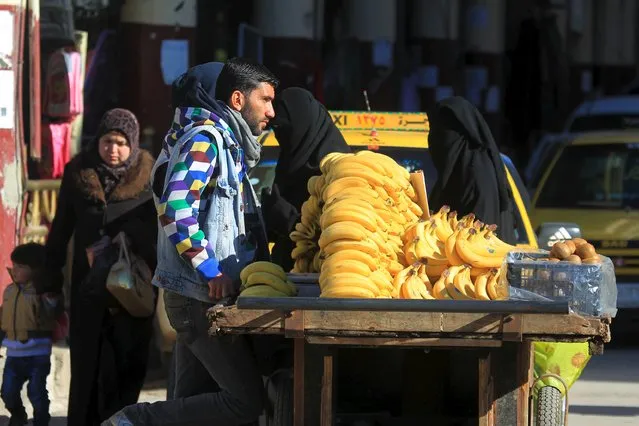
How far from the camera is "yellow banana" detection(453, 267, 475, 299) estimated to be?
655 cm

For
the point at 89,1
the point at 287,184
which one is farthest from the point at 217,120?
the point at 89,1

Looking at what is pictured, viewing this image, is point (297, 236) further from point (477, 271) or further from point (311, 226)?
point (477, 271)

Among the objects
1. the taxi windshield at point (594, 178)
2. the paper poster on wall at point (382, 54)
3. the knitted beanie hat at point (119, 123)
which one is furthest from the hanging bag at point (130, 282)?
the paper poster on wall at point (382, 54)

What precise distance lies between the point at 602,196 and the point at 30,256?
22.4 ft

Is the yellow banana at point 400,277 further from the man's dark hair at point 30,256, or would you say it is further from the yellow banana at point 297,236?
the man's dark hair at point 30,256

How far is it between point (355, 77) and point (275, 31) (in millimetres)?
2136

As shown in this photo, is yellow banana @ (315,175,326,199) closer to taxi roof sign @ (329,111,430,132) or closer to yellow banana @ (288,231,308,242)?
yellow banana @ (288,231,308,242)

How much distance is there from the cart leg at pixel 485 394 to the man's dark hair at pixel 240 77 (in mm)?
1541

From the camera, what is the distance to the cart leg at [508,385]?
20.5ft

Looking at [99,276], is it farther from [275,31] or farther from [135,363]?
[275,31]

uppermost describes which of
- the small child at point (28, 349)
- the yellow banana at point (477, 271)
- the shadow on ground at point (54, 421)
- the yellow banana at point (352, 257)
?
the yellow banana at point (352, 257)

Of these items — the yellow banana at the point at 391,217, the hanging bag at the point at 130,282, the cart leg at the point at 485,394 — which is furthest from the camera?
the hanging bag at the point at 130,282

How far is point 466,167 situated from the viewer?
9.06 metres

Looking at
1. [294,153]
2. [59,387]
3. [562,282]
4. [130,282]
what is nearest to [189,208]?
[562,282]
